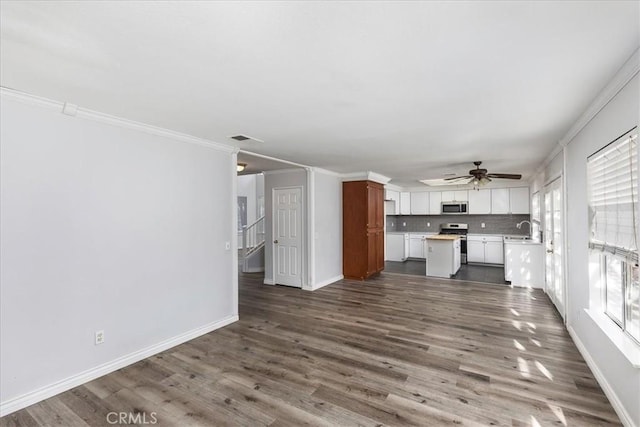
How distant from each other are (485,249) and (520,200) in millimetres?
1619

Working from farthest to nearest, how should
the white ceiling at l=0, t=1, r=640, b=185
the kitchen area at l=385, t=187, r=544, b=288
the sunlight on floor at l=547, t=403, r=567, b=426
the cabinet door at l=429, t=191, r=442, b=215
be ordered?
the cabinet door at l=429, t=191, r=442, b=215 → the kitchen area at l=385, t=187, r=544, b=288 → the sunlight on floor at l=547, t=403, r=567, b=426 → the white ceiling at l=0, t=1, r=640, b=185

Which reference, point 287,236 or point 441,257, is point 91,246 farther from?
point 441,257

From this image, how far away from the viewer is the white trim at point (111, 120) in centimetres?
231

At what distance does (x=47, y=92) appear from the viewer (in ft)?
7.55

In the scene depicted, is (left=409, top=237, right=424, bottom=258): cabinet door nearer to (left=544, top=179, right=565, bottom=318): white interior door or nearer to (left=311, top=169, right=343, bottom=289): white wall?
(left=311, top=169, right=343, bottom=289): white wall

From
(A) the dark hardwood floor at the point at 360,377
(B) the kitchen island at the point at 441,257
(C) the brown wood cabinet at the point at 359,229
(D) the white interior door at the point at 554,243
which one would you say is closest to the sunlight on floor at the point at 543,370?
(A) the dark hardwood floor at the point at 360,377

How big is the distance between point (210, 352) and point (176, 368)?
40 cm

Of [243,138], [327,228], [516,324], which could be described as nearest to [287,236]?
[327,228]

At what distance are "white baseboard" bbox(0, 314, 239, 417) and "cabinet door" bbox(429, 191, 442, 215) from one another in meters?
7.55

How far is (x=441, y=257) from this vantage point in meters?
6.93

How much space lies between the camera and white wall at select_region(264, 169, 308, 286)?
5941mm

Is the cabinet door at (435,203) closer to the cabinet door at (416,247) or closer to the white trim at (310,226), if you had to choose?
the cabinet door at (416,247)

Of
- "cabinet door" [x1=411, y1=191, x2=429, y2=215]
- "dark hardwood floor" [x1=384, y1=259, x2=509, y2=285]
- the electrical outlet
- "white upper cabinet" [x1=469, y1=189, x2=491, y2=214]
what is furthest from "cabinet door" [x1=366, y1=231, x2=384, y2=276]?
the electrical outlet

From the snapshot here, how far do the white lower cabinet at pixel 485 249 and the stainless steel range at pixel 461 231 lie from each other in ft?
0.40
